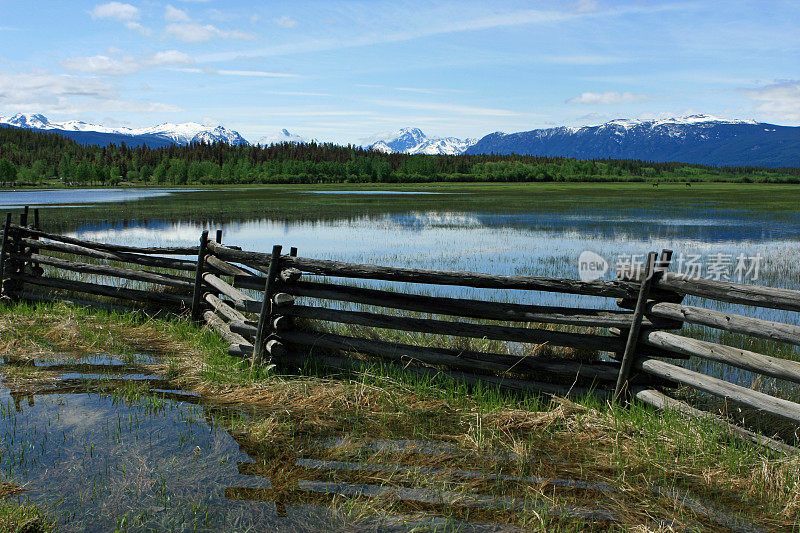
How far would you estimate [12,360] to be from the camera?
809 centimetres

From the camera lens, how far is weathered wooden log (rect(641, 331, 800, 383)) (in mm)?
5215

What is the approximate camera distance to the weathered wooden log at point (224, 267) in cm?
977

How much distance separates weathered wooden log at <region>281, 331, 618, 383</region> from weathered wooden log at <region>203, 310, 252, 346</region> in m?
1.07

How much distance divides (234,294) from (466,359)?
3902 mm

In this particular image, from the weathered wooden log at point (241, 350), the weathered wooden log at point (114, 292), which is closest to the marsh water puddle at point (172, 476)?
the weathered wooden log at point (241, 350)

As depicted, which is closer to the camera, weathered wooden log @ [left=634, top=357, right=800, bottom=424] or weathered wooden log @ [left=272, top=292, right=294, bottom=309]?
weathered wooden log @ [left=634, top=357, right=800, bottom=424]

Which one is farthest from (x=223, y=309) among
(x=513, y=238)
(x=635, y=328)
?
(x=513, y=238)

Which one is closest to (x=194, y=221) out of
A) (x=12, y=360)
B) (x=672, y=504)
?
(x=12, y=360)

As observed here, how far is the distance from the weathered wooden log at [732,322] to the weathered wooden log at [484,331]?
0.74 metres

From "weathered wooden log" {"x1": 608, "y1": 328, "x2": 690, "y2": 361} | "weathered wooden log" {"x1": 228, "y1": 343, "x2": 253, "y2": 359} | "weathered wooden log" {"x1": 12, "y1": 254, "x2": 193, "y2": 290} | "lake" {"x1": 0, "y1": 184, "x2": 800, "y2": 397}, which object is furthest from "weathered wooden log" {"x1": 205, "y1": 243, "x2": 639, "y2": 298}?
"weathered wooden log" {"x1": 12, "y1": 254, "x2": 193, "y2": 290}

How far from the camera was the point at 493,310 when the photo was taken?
7180 mm

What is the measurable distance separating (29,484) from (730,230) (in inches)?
1382

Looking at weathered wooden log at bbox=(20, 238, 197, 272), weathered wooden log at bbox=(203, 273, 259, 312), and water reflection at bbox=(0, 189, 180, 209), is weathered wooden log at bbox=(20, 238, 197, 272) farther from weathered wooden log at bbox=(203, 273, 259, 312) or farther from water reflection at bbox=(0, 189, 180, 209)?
water reflection at bbox=(0, 189, 180, 209)

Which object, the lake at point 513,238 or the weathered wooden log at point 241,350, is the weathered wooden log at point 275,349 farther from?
the lake at point 513,238
